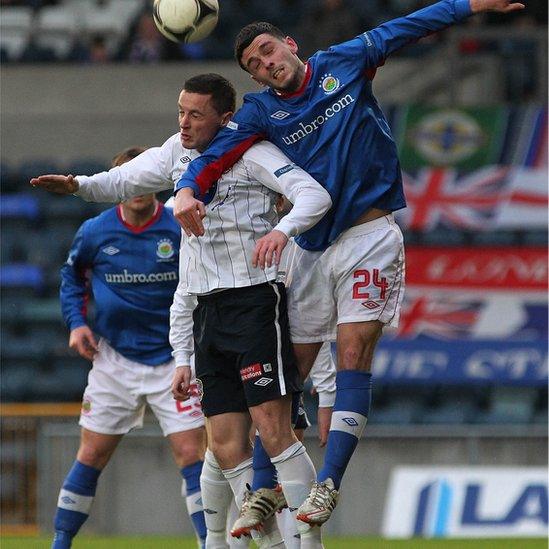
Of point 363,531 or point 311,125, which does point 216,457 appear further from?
point 363,531

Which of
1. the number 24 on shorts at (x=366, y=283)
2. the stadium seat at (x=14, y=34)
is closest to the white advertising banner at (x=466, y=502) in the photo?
the number 24 on shorts at (x=366, y=283)

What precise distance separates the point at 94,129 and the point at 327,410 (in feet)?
26.9

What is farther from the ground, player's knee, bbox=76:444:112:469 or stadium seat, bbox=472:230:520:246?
stadium seat, bbox=472:230:520:246

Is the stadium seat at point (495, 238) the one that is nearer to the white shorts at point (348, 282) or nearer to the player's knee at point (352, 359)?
the white shorts at point (348, 282)

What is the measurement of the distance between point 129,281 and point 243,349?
2.01 metres

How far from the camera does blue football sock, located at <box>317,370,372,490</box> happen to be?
598 centimetres

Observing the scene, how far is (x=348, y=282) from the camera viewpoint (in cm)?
615

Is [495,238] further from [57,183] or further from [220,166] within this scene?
[57,183]

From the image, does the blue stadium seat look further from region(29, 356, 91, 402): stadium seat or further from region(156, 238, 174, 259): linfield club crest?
region(156, 238, 174, 259): linfield club crest

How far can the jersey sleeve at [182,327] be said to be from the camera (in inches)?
256

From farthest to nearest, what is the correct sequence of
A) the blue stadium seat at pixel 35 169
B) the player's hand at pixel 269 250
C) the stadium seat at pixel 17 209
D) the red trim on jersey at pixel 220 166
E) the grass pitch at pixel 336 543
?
1. the stadium seat at pixel 17 209
2. the blue stadium seat at pixel 35 169
3. the grass pitch at pixel 336 543
4. the red trim on jersey at pixel 220 166
5. the player's hand at pixel 269 250

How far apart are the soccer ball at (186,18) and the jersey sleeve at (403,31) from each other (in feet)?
2.19

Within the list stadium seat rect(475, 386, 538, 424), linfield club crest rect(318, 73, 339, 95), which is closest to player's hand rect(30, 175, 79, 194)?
linfield club crest rect(318, 73, 339, 95)

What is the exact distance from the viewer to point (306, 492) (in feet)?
19.7
